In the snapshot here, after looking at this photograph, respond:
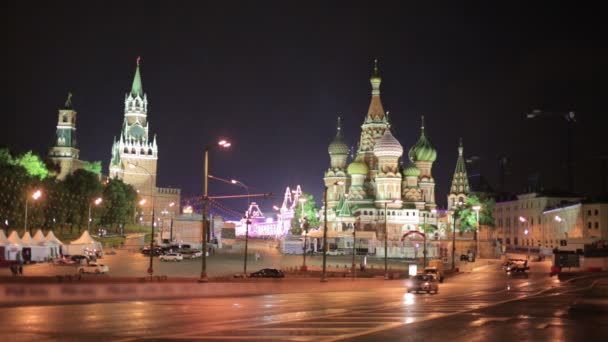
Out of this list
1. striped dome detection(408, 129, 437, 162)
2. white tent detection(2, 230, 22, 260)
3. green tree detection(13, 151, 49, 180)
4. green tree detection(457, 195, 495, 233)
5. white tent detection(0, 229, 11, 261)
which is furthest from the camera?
striped dome detection(408, 129, 437, 162)

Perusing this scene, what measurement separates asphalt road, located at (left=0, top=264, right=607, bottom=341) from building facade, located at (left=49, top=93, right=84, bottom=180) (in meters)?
151

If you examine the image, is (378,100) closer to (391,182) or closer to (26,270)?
(391,182)

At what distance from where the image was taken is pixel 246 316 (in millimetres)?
27109

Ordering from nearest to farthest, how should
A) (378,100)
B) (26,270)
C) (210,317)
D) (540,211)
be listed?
(210,317) < (26,270) < (378,100) < (540,211)

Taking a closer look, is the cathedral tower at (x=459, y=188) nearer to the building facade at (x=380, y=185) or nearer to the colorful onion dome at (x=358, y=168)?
the building facade at (x=380, y=185)

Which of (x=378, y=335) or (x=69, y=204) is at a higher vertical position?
(x=69, y=204)

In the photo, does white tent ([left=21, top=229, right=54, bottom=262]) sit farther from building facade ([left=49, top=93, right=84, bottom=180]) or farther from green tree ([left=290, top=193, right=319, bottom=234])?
building facade ([left=49, top=93, right=84, bottom=180])

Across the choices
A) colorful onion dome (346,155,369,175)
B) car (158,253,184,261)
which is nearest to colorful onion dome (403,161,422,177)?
colorful onion dome (346,155,369,175)

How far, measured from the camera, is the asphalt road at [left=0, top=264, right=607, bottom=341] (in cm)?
2077

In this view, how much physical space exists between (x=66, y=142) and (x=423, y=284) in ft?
480

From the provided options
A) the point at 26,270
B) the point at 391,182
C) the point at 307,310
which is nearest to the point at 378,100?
the point at 391,182

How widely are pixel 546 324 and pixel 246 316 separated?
10.1 m

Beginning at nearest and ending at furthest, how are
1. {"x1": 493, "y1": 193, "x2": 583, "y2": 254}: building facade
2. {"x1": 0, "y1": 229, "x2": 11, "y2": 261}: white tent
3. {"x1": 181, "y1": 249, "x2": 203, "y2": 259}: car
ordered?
{"x1": 0, "y1": 229, "x2": 11, "y2": 261}: white tent, {"x1": 181, "y1": 249, "x2": 203, "y2": 259}: car, {"x1": 493, "y1": 193, "x2": 583, "y2": 254}: building facade

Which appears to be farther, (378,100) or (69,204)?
(378,100)
